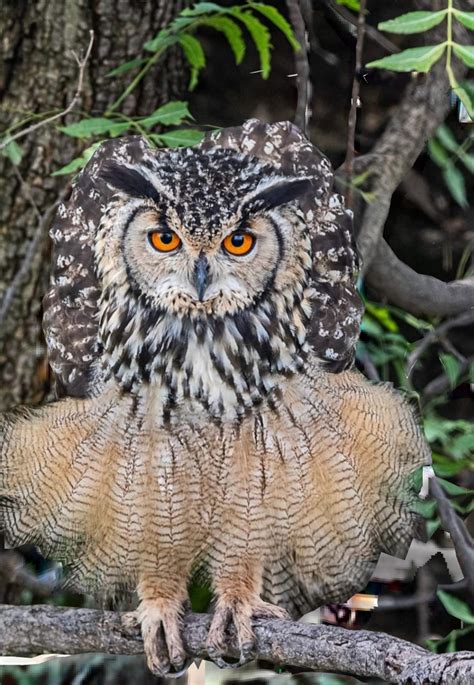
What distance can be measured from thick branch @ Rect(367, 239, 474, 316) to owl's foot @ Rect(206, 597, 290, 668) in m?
0.55

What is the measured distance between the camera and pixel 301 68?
1619 mm

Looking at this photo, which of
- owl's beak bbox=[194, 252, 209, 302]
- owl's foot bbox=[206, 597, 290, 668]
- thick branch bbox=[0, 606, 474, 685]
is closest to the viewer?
thick branch bbox=[0, 606, 474, 685]

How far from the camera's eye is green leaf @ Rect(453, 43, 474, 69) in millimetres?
1497

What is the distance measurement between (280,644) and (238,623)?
97 mm

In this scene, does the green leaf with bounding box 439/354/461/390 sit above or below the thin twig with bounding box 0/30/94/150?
below

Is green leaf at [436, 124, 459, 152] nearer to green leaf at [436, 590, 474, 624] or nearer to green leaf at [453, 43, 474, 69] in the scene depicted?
green leaf at [453, 43, 474, 69]

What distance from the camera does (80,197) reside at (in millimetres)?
1498

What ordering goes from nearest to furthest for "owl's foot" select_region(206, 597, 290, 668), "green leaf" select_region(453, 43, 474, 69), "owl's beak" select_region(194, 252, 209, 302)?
"owl's beak" select_region(194, 252, 209, 302)
"owl's foot" select_region(206, 597, 290, 668)
"green leaf" select_region(453, 43, 474, 69)

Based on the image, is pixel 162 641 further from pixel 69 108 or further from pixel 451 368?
pixel 69 108

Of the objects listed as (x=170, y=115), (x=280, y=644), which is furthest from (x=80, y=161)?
(x=280, y=644)

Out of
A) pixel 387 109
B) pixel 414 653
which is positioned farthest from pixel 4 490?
pixel 387 109

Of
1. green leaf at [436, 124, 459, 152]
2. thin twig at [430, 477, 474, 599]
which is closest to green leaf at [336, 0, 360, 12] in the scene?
green leaf at [436, 124, 459, 152]

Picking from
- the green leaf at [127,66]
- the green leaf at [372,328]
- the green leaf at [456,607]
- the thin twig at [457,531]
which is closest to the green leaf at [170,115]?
the green leaf at [127,66]

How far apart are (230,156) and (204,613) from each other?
69cm
